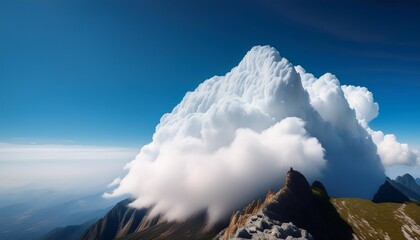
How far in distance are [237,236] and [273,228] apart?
2441 centimetres

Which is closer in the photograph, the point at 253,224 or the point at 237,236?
the point at 237,236

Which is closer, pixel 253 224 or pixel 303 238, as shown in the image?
pixel 303 238

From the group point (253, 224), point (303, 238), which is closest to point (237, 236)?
point (253, 224)

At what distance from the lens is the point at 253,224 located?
189375 millimetres

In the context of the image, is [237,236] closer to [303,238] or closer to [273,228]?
[273,228]

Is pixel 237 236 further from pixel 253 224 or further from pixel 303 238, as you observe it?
pixel 303 238

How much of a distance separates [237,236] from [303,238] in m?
36.7

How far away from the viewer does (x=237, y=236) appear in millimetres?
168625

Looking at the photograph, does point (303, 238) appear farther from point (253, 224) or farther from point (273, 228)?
point (253, 224)

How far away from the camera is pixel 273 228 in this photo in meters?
179

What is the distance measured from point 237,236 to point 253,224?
78.5 ft

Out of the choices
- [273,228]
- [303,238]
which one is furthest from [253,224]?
[303,238]
